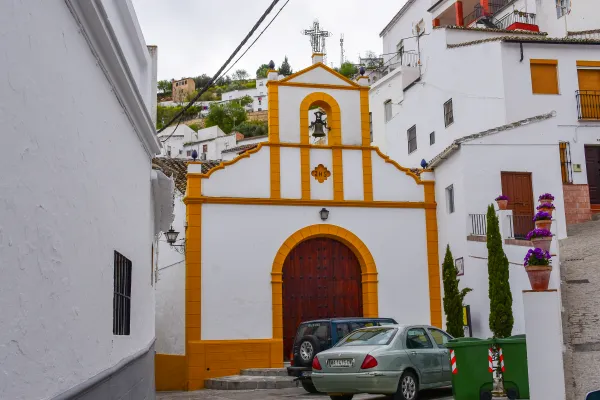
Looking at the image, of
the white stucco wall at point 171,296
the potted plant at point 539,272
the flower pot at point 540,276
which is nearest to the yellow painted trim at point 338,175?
the white stucco wall at point 171,296

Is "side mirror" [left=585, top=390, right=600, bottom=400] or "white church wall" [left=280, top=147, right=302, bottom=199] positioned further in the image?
"white church wall" [left=280, top=147, right=302, bottom=199]

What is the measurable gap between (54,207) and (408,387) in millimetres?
9325

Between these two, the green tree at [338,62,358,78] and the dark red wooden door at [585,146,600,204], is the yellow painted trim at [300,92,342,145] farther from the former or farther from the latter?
the green tree at [338,62,358,78]

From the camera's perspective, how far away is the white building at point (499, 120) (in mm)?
19453

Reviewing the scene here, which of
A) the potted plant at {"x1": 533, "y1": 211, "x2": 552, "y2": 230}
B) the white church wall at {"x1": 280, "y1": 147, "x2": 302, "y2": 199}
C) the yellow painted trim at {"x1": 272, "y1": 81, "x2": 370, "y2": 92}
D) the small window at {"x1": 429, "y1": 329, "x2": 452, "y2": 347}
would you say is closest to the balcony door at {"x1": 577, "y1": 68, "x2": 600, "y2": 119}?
the yellow painted trim at {"x1": 272, "y1": 81, "x2": 370, "y2": 92}

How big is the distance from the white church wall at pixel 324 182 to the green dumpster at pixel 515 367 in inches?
368

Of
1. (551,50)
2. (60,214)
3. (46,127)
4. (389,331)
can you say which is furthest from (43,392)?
(551,50)

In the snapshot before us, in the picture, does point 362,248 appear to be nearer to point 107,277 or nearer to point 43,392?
point 107,277

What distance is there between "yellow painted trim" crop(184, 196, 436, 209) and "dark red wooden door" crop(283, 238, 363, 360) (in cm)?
106

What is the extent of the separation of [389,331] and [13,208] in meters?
10.3

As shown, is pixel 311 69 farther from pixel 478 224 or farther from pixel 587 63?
pixel 587 63

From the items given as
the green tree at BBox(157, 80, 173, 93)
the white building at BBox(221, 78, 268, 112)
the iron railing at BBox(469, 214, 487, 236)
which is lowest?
the iron railing at BBox(469, 214, 487, 236)

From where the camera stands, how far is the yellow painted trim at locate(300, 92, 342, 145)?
20828 mm

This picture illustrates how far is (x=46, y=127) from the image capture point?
15.6ft
